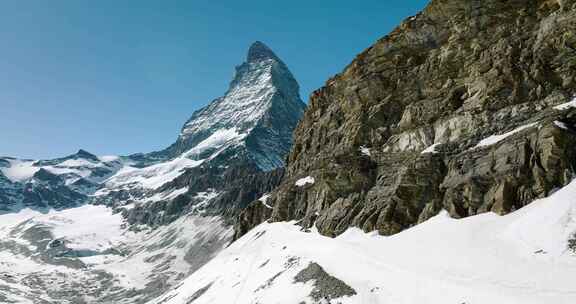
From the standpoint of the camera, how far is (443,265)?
96.8ft

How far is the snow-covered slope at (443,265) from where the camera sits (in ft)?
79.2

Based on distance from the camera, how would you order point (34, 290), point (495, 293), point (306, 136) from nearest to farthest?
1. point (495, 293)
2. point (306, 136)
3. point (34, 290)

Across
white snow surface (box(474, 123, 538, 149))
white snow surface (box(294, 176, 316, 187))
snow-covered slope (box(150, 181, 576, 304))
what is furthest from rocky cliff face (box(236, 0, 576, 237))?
snow-covered slope (box(150, 181, 576, 304))

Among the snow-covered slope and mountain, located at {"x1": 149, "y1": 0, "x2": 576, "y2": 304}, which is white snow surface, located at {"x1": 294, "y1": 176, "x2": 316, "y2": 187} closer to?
mountain, located at {"x1": 149, "y1": 0, "x2": 576, "y2": 304}

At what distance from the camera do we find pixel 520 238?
29.0m

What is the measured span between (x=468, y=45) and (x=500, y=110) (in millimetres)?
14161

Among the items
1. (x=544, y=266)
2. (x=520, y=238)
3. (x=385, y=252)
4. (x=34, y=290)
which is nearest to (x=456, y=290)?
(x=544, y=266)

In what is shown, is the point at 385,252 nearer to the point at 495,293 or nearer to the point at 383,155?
the point at 495,293

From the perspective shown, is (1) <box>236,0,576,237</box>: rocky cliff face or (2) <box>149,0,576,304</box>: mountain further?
(1) <box>236,0,576,237</box>: rocky cliff face

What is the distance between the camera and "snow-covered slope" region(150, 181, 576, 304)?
950 inches

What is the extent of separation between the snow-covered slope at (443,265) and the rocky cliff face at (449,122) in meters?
2.92

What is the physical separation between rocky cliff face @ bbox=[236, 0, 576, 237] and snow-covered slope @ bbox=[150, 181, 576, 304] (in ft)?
9.57

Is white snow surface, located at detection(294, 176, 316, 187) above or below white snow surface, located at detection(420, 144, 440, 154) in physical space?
above

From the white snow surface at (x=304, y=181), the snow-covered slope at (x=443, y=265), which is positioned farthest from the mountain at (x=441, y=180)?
the white snow surface at (x=304, y=181)
